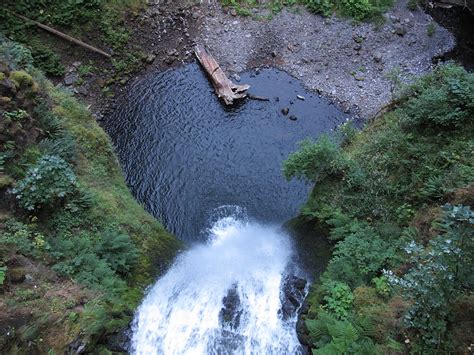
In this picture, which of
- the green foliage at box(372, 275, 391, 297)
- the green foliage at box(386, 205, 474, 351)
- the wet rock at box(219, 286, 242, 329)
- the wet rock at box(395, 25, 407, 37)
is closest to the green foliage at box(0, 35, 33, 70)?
the wet rock at box(219, 286, 242, 329)

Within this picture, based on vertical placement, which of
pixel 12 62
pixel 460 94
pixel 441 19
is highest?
pixel 12 62

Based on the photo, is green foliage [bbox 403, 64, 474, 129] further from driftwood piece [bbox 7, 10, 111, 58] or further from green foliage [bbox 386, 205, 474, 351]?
driftwood piece [bbox 7, 10, 111, 58]

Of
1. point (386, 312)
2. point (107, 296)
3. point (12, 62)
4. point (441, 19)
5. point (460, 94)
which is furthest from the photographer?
point (441, 19)

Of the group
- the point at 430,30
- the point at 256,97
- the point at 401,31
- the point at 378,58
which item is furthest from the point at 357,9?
the point at 256,97

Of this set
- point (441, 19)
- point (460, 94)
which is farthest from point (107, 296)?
point (441, 19)

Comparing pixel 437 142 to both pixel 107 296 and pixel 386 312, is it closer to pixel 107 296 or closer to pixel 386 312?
pixel 386 312

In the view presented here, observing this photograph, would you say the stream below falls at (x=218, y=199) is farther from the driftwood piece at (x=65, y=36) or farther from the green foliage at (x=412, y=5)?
the green foliage at (x=412, y=5)
